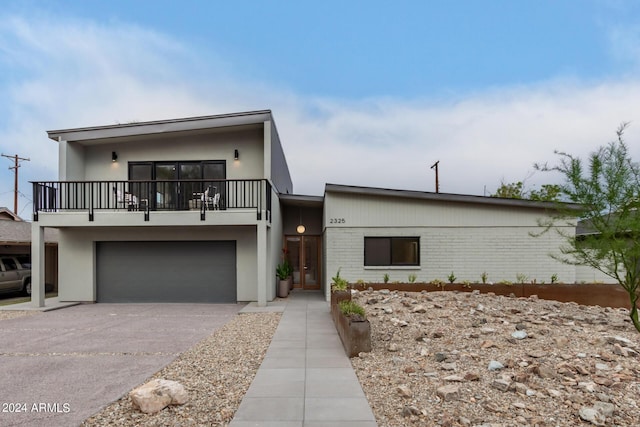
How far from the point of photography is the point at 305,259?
53.3 feet

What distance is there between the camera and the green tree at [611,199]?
21.7 ft

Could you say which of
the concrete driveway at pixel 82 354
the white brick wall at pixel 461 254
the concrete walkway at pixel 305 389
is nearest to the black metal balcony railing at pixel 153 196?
the white brick wall at pixel 461 254

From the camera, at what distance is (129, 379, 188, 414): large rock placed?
3945 mm

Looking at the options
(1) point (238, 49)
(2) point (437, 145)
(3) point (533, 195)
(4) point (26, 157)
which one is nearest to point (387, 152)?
(2) point (437, 145)

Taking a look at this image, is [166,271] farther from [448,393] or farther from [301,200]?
[448,393]

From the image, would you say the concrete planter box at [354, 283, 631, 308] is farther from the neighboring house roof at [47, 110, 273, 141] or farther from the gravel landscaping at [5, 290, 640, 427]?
Answer: the neighboring house roof at [47, 110, 273, 141]

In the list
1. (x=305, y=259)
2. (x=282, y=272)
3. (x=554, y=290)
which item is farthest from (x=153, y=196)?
(x=554, y=290)

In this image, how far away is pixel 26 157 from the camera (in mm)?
33250

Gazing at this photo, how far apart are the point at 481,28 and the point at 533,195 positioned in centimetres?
1960

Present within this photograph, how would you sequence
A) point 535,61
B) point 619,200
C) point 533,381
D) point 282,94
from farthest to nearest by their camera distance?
point 282,94 → point 535,61 → point 619,200 → point 533,381

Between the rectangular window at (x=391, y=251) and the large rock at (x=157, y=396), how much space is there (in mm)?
9037

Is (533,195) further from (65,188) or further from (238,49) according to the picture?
(65,188)

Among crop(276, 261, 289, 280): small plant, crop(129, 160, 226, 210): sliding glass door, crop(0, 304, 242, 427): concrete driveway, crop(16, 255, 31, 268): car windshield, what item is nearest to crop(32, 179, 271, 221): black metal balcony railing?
crop(129, 160, 226, 210): sliding glass door

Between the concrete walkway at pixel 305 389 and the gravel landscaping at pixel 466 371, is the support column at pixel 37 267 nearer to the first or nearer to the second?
the gravel landscaping at pixel 466 371
